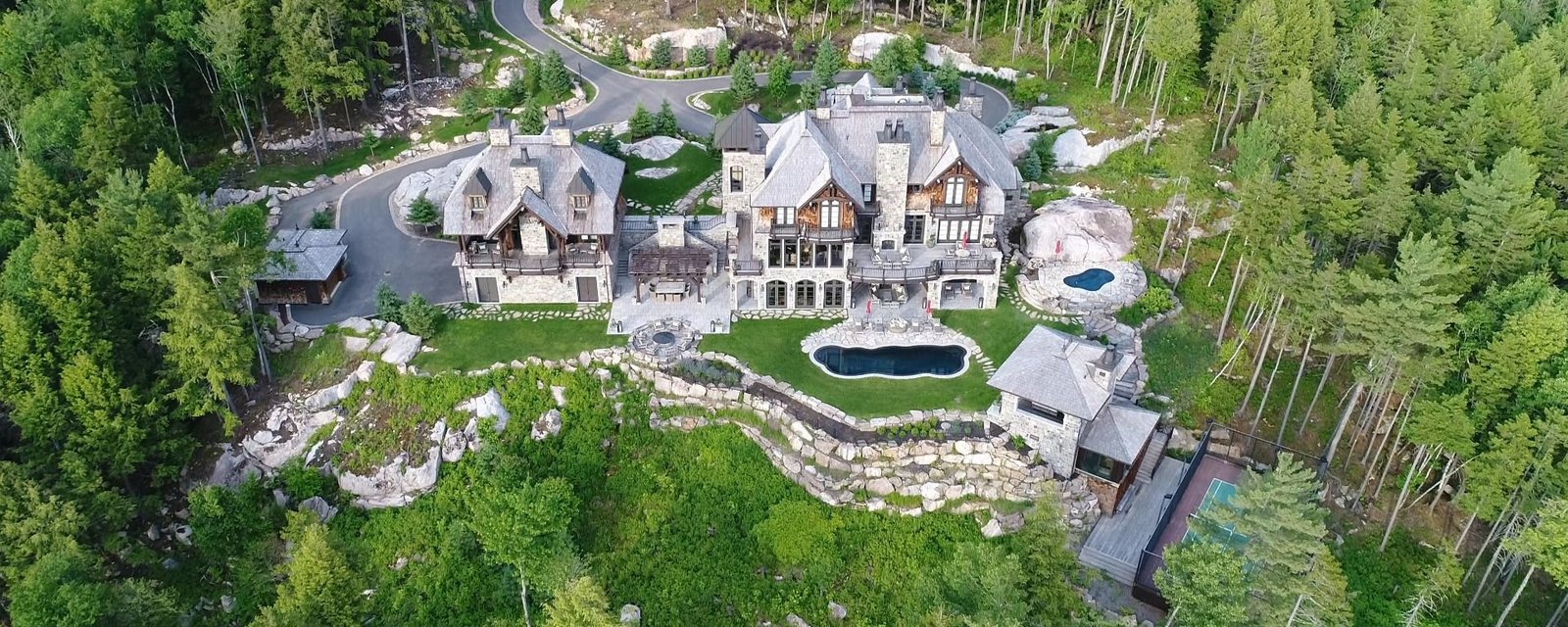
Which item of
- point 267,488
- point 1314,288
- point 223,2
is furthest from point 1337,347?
point 223,2

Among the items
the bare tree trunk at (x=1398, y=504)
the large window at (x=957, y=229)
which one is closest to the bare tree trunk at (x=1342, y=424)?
the bare tree trunk at (x=1398, y=504)

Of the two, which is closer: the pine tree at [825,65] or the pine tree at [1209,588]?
the pine tree at [1209,588]

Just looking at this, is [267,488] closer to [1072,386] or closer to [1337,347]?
[1072,386]

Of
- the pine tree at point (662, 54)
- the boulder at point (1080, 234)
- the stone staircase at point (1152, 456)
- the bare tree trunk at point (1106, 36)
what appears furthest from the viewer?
the pine tree at point (662, 54)

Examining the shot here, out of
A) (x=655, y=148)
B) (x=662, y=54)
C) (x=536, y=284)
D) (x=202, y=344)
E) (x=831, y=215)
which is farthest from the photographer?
(x=662, y=54)

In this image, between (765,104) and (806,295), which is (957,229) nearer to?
(806,295)

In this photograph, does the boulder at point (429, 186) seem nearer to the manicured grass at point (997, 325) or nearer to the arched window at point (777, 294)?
the arched window at point (777, 294)

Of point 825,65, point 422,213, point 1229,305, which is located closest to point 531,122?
point 422,213
